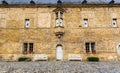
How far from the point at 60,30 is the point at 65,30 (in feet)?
2.94

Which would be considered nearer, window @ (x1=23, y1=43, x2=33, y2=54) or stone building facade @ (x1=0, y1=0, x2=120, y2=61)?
stone building facade @ (x1=0, y1=0, x2=120, y2=61)

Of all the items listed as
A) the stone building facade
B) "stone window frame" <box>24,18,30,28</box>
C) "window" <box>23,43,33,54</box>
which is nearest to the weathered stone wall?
the stone building facade

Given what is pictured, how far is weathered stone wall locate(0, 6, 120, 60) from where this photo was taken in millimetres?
30391

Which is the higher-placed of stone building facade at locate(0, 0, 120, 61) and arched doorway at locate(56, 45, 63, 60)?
stone building facade at locate(0, 0, 120, 61)

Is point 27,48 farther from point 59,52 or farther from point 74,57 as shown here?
point 74,57

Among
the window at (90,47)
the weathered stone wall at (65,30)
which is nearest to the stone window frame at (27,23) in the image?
the weathered stone wall at (65,30)

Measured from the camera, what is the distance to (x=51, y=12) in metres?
31.5

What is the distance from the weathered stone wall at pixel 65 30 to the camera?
3039cm

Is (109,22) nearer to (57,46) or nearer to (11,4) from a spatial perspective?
(57,46)

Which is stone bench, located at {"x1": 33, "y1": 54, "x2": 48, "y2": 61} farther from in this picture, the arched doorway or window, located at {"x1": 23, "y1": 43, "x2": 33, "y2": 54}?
the arched doorway

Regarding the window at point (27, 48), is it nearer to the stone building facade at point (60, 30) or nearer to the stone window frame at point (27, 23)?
the stone building facade at point (60, 30)

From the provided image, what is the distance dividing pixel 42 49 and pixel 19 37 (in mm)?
3456

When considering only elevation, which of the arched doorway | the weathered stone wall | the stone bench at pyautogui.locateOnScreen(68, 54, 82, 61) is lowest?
the stone bench at pyautogui.locateOnScreen(68, 54, 82, 61)

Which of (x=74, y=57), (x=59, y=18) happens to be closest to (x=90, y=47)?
(x=74, y=57)
